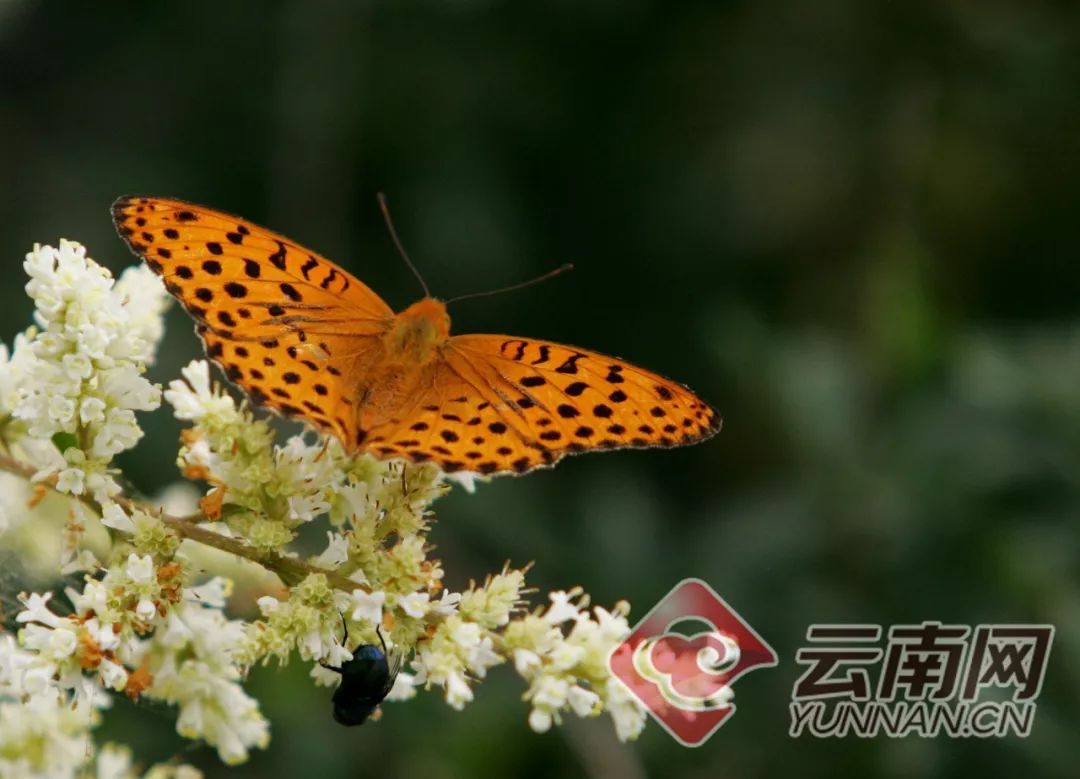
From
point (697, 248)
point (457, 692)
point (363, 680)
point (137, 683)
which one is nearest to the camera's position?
point (457, 692)

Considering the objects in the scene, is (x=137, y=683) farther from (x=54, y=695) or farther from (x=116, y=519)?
(x=116, y=519)

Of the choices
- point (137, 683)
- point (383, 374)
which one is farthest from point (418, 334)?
point (137, 683)

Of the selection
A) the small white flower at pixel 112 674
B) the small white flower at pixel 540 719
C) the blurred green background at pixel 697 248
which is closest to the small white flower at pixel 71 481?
the small white flower at pixel 112 674

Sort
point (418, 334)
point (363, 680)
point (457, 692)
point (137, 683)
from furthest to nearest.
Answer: point (418, 334)
point (137, 683)
point (363, 680)
point (457, 692)

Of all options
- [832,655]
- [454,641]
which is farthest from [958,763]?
[454,641]

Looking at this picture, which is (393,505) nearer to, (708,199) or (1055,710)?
(1055,710)

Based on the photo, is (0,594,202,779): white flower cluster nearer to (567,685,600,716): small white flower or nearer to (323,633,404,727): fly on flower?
(323,633,404,727): fly on flower

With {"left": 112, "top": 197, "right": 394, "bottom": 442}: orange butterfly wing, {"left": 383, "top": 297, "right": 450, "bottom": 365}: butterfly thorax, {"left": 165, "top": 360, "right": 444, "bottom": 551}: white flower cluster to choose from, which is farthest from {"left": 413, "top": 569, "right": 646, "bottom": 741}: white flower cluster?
{"left": 383, "top": 297, "right": 450, "bottom": 365}: butterfly thorax
